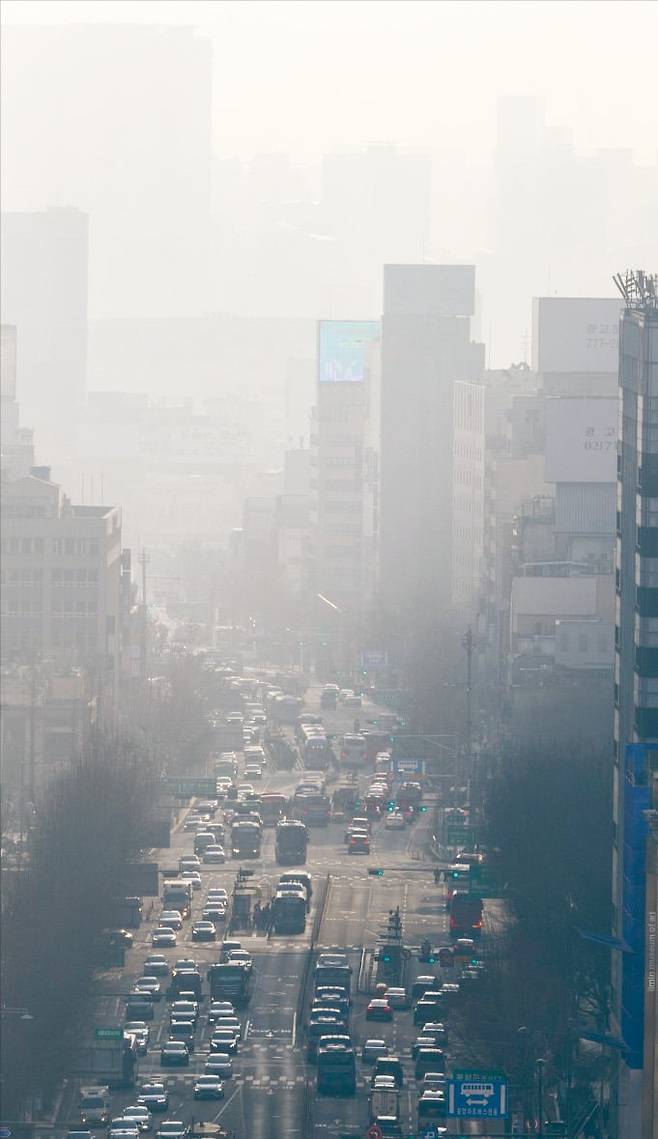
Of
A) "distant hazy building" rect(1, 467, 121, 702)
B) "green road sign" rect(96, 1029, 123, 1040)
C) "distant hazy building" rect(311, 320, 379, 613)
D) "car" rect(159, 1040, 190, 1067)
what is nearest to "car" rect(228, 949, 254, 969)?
"car" rect(159, 1040, 190, 1067)

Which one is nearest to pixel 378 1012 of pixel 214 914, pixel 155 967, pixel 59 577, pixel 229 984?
pixel 229 984

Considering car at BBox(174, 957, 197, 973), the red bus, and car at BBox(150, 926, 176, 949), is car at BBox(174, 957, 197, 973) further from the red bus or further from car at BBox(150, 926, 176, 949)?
the red bus

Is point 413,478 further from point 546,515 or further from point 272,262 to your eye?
point 272,262

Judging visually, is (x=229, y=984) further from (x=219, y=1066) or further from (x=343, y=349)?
(x=343, y=349)

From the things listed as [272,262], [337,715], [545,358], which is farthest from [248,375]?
[337,715]

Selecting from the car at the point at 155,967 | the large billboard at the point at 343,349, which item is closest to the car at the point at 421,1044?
the car at the point at 155,967

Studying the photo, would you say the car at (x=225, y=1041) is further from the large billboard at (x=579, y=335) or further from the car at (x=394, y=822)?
the large billboard at (x=579, y=335)
